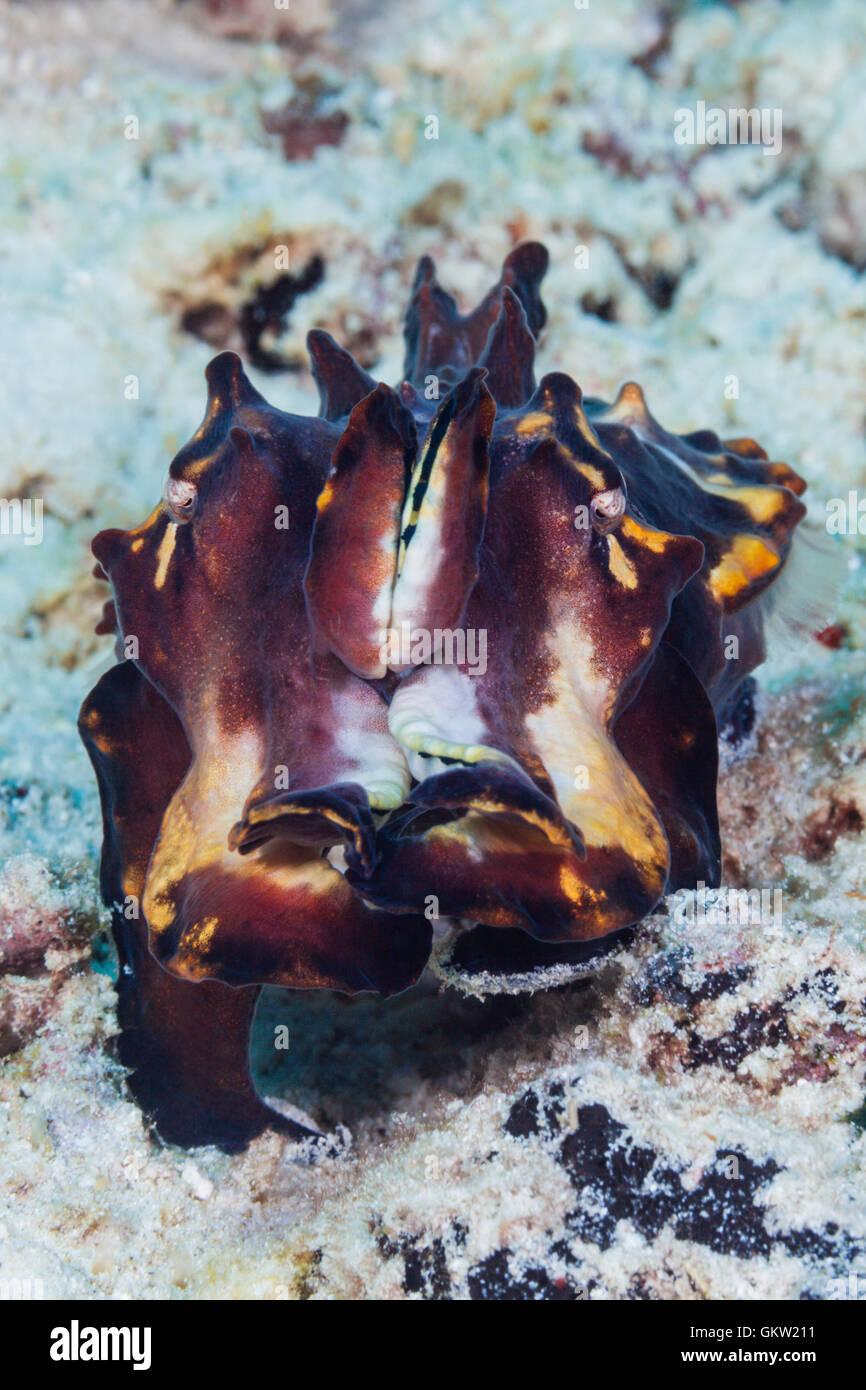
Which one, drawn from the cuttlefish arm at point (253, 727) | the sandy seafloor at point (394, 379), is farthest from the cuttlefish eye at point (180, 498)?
the sandy seafloor at point (394, 379)

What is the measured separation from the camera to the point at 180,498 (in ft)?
7.52

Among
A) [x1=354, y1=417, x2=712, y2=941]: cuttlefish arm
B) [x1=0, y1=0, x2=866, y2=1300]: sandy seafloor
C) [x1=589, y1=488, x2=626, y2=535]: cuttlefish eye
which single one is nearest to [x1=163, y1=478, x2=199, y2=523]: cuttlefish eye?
[x1=354, y1=417, x2=712, y2=941]: cuttlefish arm

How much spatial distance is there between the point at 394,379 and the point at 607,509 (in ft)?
10.9

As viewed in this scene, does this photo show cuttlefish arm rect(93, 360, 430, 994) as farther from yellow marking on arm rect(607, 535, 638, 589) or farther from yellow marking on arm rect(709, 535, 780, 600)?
yellow marking on arm rect(709, 535, 780, 600)

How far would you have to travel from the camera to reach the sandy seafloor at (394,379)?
7.09 feet

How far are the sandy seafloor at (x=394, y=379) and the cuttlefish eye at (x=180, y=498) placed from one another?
4.20ft

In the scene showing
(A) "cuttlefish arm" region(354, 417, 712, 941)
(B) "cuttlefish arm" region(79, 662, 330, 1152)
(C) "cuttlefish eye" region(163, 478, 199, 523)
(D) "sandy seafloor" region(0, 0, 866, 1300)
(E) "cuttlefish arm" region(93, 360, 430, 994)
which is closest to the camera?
(A) "cuttlefish arm" region(354, 417, 712, 941)

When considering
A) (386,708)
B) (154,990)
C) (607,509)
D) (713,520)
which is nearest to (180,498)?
(386,708)

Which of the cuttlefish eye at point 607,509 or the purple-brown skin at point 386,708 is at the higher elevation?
the cuttlefish eye at point 607,509

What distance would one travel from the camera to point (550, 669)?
2.15m

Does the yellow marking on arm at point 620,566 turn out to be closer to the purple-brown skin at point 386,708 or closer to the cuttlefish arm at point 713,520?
the purple-brown skin at point 386,708

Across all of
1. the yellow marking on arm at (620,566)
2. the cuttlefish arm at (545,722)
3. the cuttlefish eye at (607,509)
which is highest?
the cuttlefish eye at (607,509)

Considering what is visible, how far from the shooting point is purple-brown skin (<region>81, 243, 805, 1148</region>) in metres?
1.90

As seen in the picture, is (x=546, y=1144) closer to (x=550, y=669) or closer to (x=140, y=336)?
(x=550, y=669)
